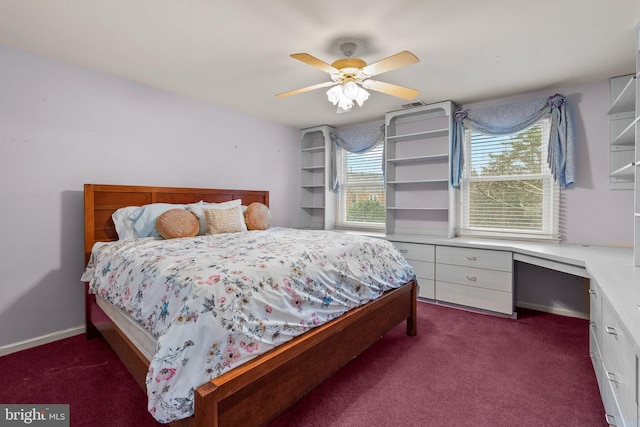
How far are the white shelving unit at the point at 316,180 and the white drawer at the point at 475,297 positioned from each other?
194 centimetres

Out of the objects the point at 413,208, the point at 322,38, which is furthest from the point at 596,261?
the point at 322,38

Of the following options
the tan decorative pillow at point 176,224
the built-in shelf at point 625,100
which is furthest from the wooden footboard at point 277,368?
the built-in shelf at point 625,100

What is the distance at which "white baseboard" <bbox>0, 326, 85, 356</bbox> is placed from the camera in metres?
2.37

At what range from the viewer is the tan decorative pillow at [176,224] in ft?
8.62

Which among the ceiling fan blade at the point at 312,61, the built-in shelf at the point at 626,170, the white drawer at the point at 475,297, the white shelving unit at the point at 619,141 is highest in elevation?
the ceiling fan blade at the point at 312,61

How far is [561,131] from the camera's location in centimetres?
303

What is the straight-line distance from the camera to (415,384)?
6.54 feet

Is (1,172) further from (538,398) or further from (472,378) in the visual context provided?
(538,398)

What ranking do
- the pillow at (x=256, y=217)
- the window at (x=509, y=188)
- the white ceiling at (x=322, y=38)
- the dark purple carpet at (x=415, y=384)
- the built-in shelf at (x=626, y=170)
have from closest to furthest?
the dark purple carpet at (x=415, y=384) < the white ceiling at (x=322, y=38) < the built-in shelf at (x=626, y=170) < the window at (x=509, y=188) < the pillow at (x=256, y=217)

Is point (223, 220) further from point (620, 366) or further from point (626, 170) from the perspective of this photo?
point (626, 170)

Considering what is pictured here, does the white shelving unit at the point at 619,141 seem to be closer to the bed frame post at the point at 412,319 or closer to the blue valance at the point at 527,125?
the blue valance at the point at 527,125

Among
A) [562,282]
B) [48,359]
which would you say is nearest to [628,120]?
[562,282]

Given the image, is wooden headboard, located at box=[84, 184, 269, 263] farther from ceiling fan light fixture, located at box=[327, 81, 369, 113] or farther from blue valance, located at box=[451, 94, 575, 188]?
blue valance, located at box=[451, 94, 575, 188]

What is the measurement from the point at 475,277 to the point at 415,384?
5.25 feet
